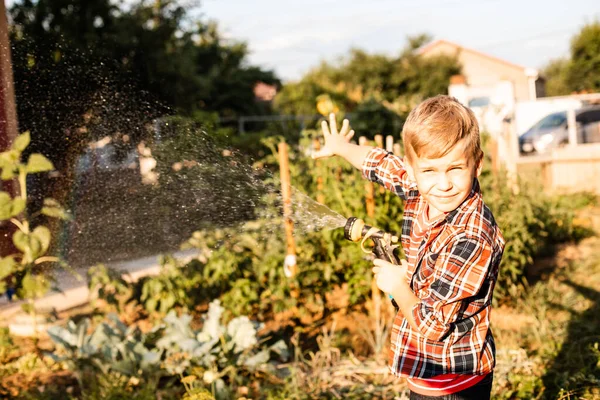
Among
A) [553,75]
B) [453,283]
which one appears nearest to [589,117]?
[453,283]

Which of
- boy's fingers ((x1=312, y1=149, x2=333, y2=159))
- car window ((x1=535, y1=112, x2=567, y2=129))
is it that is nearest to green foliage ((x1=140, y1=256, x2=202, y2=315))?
boy's fingers ((x1=312, y1=149, x2=333, y2=159))

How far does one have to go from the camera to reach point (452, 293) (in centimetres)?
186

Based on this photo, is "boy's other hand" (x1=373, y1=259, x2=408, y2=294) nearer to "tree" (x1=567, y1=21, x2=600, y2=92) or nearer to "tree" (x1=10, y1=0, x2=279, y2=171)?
"tree" (x1=10, y1=0, x2=279, y2=171)

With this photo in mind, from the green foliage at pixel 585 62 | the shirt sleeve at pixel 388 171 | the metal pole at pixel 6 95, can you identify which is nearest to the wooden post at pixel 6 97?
the metal pole at pixel 6 95

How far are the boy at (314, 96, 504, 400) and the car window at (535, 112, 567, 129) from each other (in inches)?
610

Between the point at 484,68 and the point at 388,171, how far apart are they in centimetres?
4341

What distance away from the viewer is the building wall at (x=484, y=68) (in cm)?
4134

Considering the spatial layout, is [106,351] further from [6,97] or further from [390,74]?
[390,74]

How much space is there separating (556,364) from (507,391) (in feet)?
1.73

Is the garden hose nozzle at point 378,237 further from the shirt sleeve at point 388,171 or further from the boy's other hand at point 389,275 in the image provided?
the shirt sleeve at point 388,171

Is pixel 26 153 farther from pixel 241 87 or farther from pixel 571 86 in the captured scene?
pixel 571 86

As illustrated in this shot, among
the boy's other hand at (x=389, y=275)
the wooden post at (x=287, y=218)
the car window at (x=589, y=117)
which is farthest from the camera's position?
the car window at (x=589, y=117)

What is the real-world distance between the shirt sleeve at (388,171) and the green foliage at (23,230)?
173 centimetres

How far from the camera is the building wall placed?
4134cm
